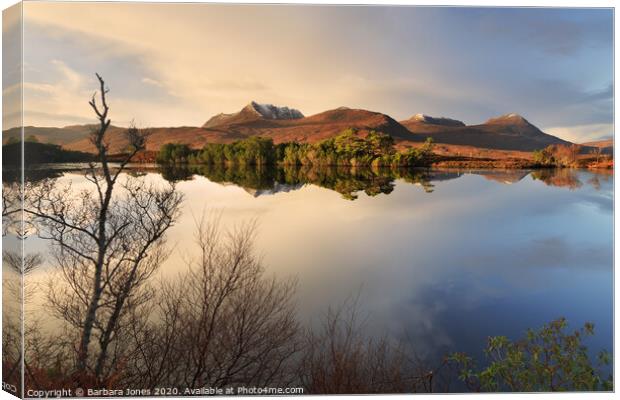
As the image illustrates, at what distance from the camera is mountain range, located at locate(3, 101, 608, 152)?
607 cm

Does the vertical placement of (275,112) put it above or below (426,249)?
above

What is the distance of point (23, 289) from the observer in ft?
18.5

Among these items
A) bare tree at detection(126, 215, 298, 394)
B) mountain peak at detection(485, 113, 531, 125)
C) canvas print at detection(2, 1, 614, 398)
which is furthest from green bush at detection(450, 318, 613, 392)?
mountain peak at detection(485, 113, 531, 125)

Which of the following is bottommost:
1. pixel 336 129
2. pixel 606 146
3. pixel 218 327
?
pixel 218 327

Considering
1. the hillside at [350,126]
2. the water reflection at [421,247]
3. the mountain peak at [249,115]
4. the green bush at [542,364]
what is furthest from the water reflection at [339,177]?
the green bush at [542,364]

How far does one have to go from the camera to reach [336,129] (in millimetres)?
6312

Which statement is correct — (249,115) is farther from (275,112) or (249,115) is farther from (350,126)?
(350,126)

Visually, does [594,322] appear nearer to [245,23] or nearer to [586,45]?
[586,45]

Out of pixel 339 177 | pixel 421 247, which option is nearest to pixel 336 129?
pixel 339 177

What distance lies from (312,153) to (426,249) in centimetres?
177

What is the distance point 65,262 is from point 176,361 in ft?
5.34

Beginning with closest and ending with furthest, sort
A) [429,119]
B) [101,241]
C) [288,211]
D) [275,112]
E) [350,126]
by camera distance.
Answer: [101,241] < [288,211] < [275,112] < [350,126] < [429,119]

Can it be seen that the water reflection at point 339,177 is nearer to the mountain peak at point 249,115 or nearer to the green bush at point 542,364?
the mountain peak at point 249,115

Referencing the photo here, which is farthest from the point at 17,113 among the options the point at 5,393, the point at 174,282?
the point at 5,393
